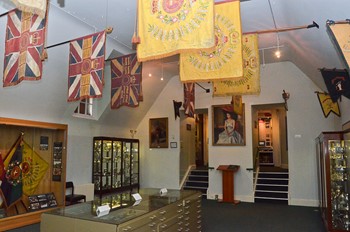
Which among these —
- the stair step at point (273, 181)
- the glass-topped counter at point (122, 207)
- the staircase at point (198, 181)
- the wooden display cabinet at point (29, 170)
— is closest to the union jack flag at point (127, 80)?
the wooden display cabinet at point (29, 170)

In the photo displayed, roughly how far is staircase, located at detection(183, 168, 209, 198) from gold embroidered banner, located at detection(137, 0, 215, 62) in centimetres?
771

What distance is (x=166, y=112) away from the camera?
37.4ft

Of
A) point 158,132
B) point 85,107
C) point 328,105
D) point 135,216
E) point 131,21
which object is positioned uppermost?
point 131,21

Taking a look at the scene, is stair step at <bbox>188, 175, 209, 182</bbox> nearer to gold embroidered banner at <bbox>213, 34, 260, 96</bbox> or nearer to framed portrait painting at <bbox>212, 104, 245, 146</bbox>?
framed portrait painting at <bbox>212, 104, 245, 146</bbox>

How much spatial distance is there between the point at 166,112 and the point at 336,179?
6636 millimetres

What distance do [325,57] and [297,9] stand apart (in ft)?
5.06

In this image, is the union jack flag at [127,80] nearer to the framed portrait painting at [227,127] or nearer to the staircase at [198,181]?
the framed portrait painting at [227,127]

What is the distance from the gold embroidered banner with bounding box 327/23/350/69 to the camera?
307 cm

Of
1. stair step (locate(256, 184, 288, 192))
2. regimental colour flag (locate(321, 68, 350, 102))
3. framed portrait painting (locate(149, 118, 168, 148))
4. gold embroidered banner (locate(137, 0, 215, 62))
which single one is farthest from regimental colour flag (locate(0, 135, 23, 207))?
stair step (locate(256, 184, 288, 192))

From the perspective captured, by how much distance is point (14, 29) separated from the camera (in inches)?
161

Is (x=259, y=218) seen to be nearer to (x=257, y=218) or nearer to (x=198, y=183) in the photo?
(x=257, y=218)

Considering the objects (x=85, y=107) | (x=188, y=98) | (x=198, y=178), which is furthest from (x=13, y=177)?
(x=198, y=178)

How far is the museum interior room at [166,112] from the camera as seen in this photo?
3.77 metres

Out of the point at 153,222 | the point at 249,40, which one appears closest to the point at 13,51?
the point at 153,222
